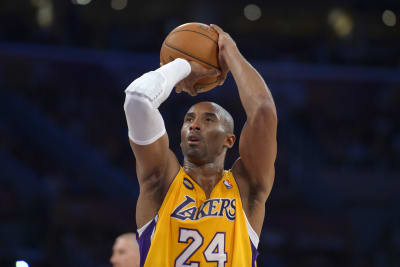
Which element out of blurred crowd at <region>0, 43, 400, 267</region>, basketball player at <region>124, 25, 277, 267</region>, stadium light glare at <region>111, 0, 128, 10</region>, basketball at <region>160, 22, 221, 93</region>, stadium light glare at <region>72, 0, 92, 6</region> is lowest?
basketball player at <region>124, 25, 277, 267</region>

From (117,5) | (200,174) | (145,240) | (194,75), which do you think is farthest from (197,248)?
(117,5)

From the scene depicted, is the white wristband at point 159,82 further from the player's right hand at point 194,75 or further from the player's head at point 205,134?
the player's head at point 205,134

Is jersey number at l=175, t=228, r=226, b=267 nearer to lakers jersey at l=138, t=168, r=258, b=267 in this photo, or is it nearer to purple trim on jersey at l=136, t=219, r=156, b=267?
lakers jersey at l=138, t=168, r=258, b=267

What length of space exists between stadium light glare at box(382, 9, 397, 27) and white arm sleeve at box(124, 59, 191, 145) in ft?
46.3

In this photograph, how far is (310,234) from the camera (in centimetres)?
1054

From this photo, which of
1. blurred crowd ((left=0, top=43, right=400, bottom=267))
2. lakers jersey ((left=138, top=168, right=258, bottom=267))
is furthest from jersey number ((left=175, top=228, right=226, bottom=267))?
blurred crowd ((left=0, top=43, right=400, bottom=267))

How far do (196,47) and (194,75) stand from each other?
0.17 meters

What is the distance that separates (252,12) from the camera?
16.4 m

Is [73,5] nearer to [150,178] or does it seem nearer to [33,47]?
[33,47]

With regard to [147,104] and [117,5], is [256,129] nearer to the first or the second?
[147,104]

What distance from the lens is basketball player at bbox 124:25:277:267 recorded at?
119 inches

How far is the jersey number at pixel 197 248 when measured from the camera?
9.93 ft

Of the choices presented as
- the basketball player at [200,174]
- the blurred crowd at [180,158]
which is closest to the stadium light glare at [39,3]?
the blurred crowd at [180,158]

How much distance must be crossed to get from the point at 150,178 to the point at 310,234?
785cm
